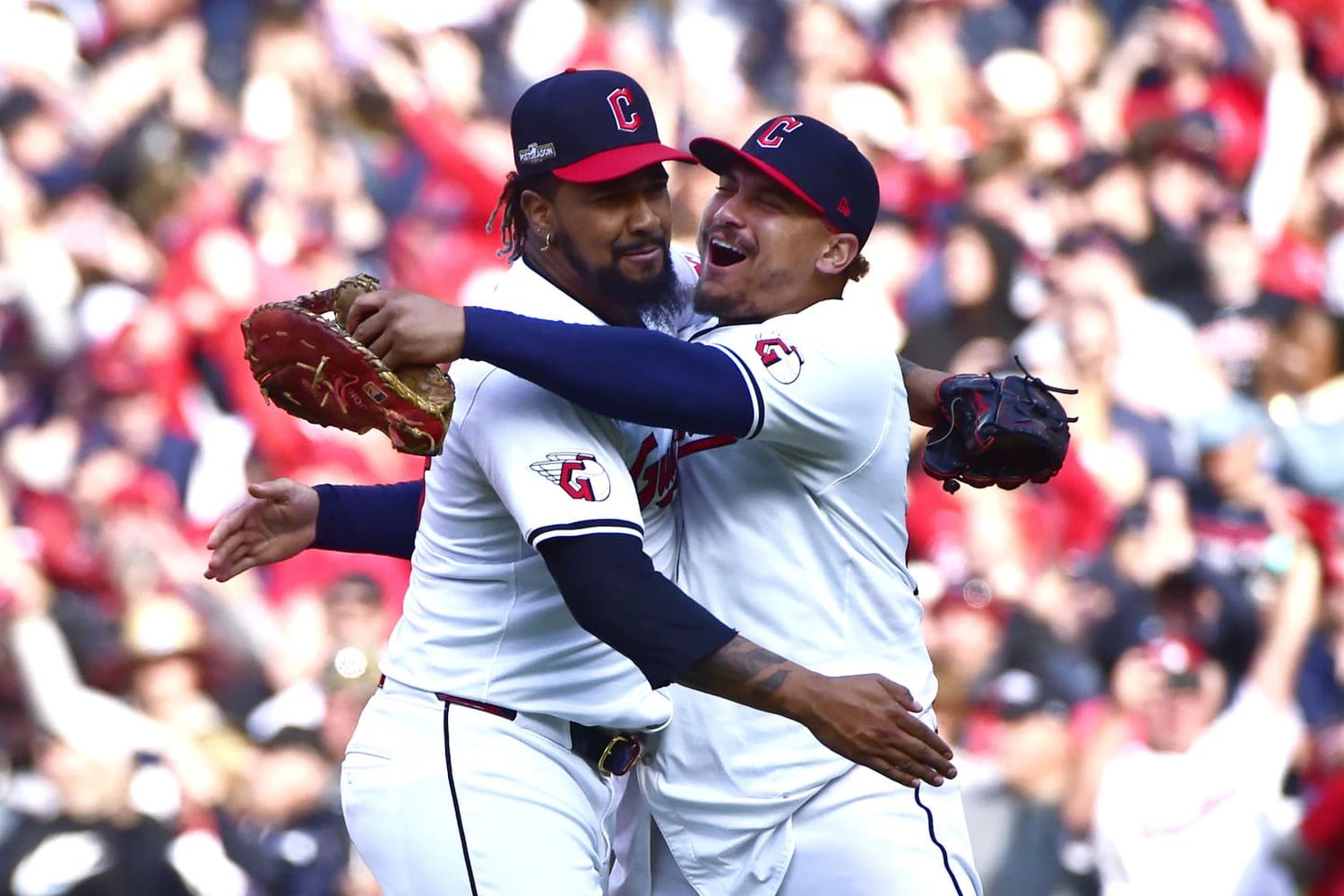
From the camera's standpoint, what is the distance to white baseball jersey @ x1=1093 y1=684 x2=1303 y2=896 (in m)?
4.82

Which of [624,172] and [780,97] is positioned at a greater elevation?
[624,172]

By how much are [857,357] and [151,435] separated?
10.9 feet

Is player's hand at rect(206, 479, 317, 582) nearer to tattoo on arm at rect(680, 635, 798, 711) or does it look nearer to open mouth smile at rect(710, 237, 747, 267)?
open mouth smile at rect(710, 237, 747, 267)

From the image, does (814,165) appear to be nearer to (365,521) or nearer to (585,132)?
(585,132)

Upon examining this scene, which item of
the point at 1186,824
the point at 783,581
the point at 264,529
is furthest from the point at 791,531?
the point at 1186,824

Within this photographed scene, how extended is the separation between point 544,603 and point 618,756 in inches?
11.4

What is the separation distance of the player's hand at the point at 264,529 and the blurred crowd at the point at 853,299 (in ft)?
6.03

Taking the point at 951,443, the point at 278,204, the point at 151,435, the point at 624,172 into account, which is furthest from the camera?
the point at 278,204

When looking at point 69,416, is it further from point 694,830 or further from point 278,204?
point 694,830

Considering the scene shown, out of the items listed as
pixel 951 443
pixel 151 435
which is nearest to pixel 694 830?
pixel 951 443

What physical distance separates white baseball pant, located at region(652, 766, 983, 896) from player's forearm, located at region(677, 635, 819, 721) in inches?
13.9

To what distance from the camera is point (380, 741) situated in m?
2.80

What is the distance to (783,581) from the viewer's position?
2.85m

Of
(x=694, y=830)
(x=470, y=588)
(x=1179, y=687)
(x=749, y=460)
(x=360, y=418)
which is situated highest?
(x=360, y=418)
